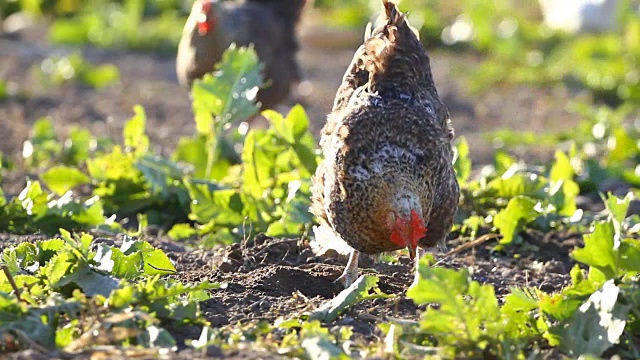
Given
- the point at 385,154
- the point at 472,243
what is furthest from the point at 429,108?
the point at 472,243

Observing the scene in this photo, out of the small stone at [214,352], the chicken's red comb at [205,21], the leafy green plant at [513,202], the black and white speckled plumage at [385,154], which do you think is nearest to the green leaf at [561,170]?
the leafy green plant at [513,202]

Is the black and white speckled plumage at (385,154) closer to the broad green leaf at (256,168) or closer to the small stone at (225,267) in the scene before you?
the small stone at (225,267)

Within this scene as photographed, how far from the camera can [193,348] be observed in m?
3.52

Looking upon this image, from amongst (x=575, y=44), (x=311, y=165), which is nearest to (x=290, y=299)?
(x=311, y=165)

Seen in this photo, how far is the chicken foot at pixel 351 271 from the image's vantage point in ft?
15.2

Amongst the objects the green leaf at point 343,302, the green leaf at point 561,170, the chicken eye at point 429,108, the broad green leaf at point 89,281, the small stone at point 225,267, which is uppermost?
the chicken eye at point 429,108

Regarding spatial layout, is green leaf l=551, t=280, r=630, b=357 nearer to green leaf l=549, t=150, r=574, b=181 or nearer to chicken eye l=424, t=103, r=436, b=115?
chicken eye l=424, t=103, r=436, b=115

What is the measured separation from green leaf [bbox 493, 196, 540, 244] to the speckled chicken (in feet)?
1.76

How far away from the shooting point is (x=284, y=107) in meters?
10.8

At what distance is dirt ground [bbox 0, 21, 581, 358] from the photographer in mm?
4148

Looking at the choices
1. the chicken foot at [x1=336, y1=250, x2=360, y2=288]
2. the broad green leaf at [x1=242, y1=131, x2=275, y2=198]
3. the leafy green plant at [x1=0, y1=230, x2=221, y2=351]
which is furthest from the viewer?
the broad green leaf at [x1=242, y1=131, x2=275, y2=198]

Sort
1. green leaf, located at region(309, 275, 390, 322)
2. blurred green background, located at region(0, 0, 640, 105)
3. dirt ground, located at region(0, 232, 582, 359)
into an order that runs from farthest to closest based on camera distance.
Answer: blurred green background, located at region(0, 0, 640, 105) → dirt ground, located at region(0, 232, 582, 359) → green leaf, located at region(309, 275, 390, 322)

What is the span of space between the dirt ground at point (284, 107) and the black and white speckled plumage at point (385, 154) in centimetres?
27

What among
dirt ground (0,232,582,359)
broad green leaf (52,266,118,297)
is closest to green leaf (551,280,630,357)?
dirt ground (0,232,582,359)
